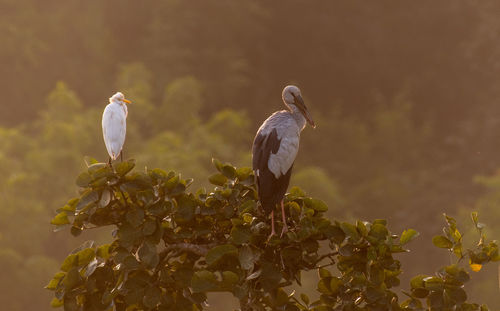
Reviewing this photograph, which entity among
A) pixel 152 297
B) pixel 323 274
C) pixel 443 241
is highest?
pixel 443 241

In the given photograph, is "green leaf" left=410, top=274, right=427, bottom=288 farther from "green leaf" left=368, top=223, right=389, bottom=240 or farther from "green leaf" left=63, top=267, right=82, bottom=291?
"green leaf" left=63, top=267, right=82, bottom=291

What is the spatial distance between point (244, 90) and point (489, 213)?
1113 centimetres

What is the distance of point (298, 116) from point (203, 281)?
63.5 inches

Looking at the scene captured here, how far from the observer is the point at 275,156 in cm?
418

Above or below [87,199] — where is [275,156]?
→ above

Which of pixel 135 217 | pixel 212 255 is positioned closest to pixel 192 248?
pixel 212 255

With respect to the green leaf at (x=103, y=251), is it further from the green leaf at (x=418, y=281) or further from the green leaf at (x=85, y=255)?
the green leaf at (x=418, y=281)

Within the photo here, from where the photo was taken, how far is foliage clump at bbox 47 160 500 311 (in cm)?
350

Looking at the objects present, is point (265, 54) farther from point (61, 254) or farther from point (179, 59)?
point (61, 254)

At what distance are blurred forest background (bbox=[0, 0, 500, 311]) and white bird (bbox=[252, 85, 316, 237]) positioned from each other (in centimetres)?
1508

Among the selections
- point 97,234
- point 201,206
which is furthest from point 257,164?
point 97,234

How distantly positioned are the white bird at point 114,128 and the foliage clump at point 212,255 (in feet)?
4.83

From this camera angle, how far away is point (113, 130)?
527 cm

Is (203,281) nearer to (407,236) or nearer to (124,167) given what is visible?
(124,167)
